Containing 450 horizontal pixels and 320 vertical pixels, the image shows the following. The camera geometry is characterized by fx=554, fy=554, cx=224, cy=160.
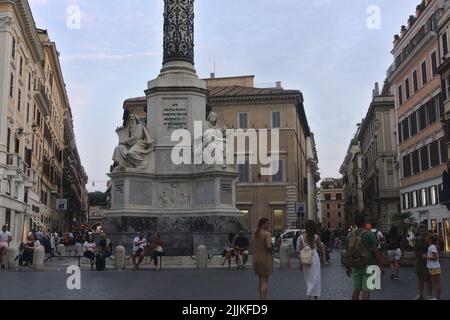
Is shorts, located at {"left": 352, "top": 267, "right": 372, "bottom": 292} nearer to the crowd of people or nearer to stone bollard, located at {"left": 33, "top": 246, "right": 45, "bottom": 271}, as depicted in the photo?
the crowd of people

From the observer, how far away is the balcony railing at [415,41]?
42125mm

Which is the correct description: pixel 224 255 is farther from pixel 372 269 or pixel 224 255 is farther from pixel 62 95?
pixel 62 95

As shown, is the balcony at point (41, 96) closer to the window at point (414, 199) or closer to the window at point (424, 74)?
the window at point (424, 74)

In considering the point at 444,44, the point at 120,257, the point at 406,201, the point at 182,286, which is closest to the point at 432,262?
the point at 182,286

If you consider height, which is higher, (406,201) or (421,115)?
(421,115)

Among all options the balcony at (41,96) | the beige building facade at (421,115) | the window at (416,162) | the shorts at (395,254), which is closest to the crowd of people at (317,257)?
the shorts at (395,254)

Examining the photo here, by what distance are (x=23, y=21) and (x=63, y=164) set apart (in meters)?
41.4

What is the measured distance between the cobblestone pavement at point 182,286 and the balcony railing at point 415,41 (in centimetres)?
2942

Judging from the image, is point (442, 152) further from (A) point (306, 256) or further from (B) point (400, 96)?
(A) point (306, 256)

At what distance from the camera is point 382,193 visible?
63969 mm

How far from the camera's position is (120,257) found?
18.2 m

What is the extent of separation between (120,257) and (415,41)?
118 ft

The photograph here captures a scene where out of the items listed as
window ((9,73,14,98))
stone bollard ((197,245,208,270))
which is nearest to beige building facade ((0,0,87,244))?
window ((9,73,14,98))
